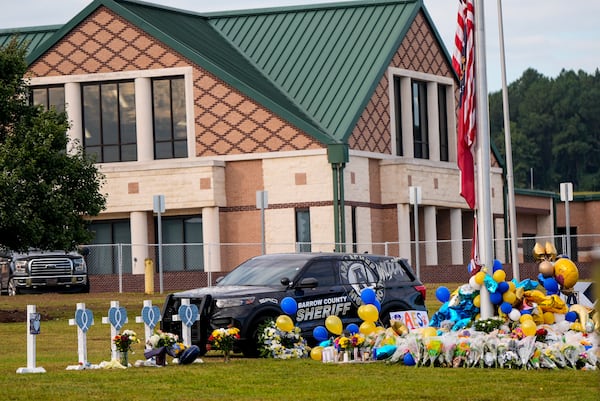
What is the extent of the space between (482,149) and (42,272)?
85.6 ft

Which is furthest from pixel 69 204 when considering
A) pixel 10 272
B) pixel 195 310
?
pixel 195 310

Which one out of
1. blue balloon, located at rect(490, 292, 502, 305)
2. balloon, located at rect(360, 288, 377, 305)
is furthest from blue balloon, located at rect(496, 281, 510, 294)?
balloon, located at rect(360, 288, 377, 305)

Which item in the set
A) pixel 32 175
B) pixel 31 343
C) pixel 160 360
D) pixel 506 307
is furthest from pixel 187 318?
pixel 32 175

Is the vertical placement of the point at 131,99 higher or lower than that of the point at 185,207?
higher

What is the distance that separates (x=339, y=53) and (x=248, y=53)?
375 cm

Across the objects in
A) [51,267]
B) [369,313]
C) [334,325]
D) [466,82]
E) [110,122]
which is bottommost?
[334,325]

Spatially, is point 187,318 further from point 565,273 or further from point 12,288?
point 12,288

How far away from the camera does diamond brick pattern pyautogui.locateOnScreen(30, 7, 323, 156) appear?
52.1m

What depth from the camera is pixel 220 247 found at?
5269 cm

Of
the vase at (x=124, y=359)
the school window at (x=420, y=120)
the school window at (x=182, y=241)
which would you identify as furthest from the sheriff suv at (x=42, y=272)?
the vase at (x=124, y=359)

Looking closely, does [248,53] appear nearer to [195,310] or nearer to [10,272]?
[10,272]

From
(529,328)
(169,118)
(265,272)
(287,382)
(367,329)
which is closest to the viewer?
(287,382)

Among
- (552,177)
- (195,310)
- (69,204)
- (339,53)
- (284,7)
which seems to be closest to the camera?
(195,310)

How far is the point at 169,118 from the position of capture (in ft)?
177
